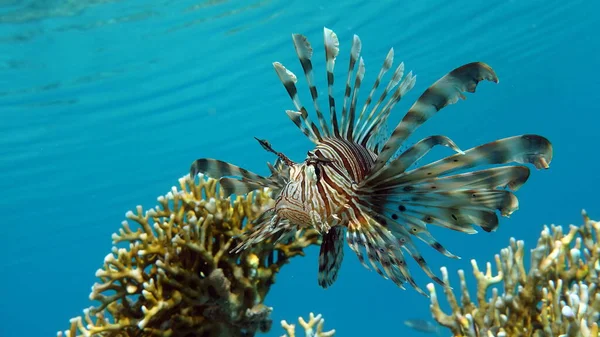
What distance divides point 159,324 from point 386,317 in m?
61.1

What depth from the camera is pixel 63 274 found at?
64500mm

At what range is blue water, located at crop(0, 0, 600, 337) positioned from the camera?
13523 millimetres

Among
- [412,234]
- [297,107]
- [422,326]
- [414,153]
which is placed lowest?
[412,234]

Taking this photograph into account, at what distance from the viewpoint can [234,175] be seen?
2.75 metres

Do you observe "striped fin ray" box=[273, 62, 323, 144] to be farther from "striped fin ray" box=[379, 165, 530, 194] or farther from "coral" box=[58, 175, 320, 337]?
"striped fin ray" box=[379, 165, 530, 194]

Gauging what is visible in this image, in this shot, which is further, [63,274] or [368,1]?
[63,274]

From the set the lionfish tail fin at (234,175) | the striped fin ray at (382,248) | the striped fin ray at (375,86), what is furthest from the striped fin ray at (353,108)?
the striped fin ray at (382,248)

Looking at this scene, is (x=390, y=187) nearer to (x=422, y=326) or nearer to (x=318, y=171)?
(x=318, y=171)

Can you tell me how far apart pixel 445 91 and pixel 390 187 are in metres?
0.71

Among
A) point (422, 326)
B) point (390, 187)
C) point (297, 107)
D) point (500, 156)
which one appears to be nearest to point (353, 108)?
point (297, 107)

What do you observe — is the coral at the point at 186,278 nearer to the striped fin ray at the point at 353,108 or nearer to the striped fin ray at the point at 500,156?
the striped fin ray at the point at 353,108

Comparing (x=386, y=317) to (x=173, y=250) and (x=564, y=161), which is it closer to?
(x=564, y=161)

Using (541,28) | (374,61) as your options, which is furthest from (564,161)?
(374,61)

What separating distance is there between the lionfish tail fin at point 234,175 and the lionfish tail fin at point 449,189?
0.51m
